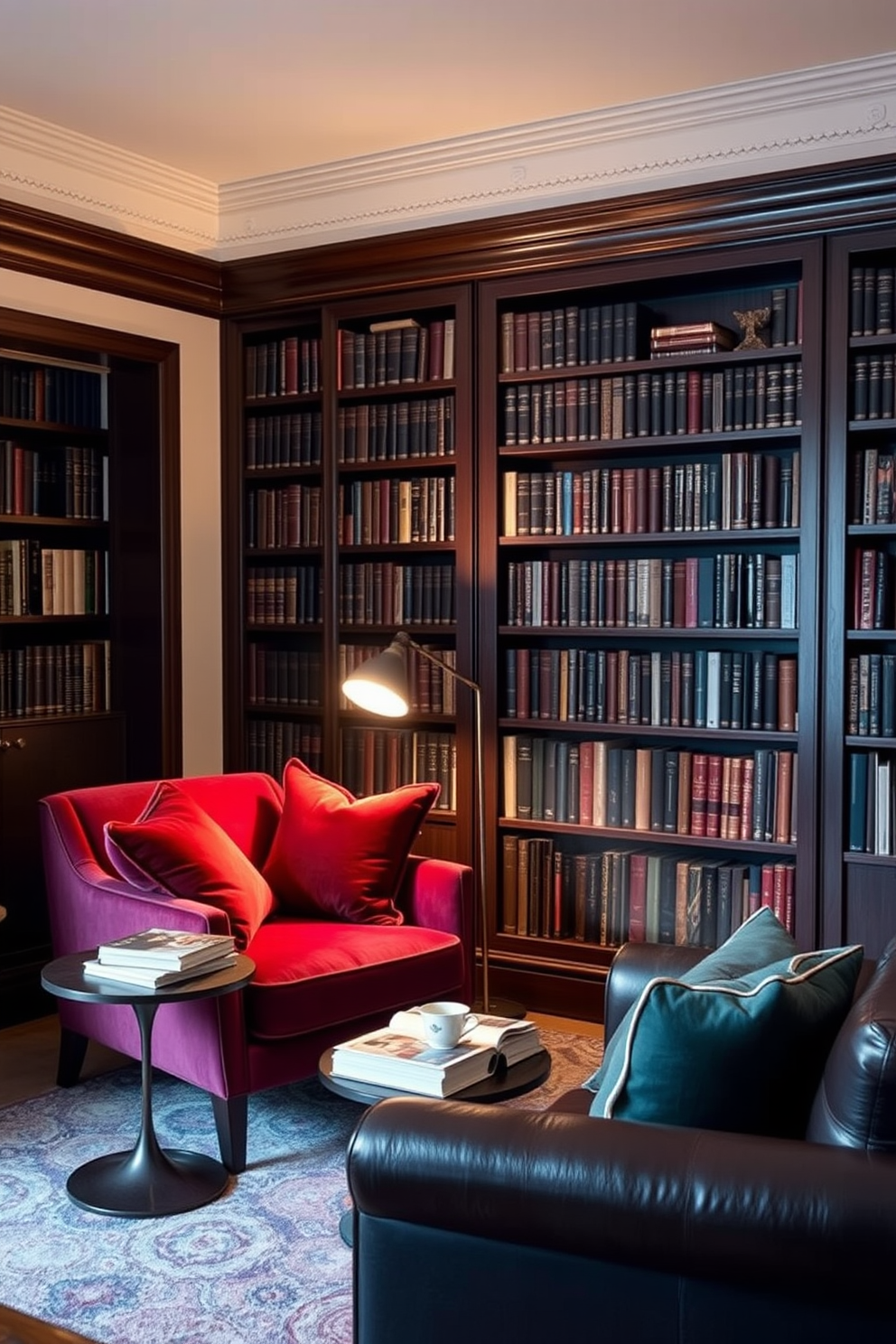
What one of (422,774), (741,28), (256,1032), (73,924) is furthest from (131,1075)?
(741,28)

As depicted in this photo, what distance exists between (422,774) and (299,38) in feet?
→ 7.60

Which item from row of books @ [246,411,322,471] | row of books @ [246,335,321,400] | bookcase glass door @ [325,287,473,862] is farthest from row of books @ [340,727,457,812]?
row of books @ [246,335,321,400]

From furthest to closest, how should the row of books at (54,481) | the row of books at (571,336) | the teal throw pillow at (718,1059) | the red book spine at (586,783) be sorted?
1. the row of books at (54,481)
2. the red book spine at (586,783)
3. the row of books at (571,336)
4. the teal throw pillow at (718,1059)

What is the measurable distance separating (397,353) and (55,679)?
64.7 inches

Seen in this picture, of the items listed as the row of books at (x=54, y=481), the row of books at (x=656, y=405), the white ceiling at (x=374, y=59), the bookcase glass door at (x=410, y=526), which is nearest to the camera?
the white ceiling at (x=374, y=59)

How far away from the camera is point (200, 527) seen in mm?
5027

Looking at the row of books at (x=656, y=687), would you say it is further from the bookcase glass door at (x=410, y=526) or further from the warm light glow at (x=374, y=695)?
the warm light glow at (x=374, y=695)

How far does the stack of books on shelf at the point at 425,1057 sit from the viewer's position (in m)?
2.50

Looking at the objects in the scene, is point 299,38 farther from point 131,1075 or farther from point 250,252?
point 131,1075

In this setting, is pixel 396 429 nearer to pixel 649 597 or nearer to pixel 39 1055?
pixel 649 597

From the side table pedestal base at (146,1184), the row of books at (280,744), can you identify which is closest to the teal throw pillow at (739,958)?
the side table pedestal base at (146,1184)

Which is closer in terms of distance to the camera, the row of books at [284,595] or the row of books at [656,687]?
the row of books at [656,687]

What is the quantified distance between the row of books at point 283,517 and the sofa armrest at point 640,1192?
3288mm

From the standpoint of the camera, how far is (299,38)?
12.1 feet
